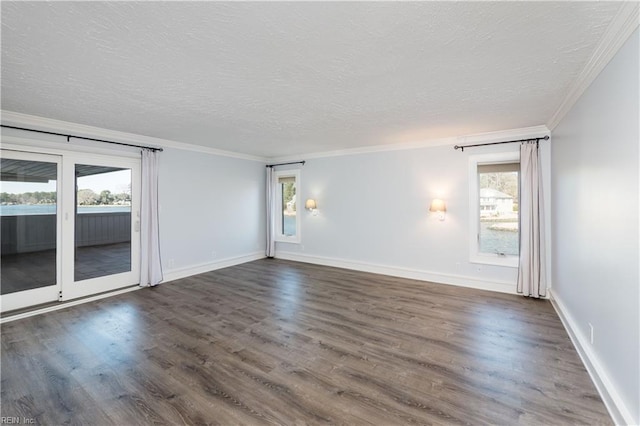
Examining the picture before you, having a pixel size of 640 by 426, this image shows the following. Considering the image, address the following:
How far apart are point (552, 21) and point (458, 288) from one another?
3924 millimetres

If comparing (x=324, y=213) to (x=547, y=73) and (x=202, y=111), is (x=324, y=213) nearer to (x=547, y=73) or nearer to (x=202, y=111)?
(x=202, y=111)

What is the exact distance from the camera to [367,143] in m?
5.41

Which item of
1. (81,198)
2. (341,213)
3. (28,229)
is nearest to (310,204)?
(341,213)

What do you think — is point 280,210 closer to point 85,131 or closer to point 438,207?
point 438,207

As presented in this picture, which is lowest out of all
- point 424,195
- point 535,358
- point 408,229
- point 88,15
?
point 535,358

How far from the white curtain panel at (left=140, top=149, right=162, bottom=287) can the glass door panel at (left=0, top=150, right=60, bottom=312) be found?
3.49ft

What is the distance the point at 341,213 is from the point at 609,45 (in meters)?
4.69

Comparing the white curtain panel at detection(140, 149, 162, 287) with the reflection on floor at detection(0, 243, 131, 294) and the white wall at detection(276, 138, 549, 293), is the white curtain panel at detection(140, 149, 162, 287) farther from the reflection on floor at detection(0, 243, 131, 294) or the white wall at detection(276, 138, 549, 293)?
the white wall at detection(276, 138, 549, 293)

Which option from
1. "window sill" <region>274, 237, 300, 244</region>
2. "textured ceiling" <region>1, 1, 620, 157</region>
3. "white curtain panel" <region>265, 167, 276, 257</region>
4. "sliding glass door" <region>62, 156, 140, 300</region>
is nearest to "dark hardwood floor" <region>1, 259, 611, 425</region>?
"sliding glass door" <region>62, 156, 140, 300</region>

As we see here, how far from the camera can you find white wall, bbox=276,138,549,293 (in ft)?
15.8

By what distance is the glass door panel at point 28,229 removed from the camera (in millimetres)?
3633

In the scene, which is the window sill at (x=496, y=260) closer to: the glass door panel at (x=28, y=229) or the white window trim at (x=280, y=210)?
the white window trim at (x=280, y=210)

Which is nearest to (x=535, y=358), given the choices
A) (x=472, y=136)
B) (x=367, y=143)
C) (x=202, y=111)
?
(x=472, y=136)

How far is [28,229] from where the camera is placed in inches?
151
